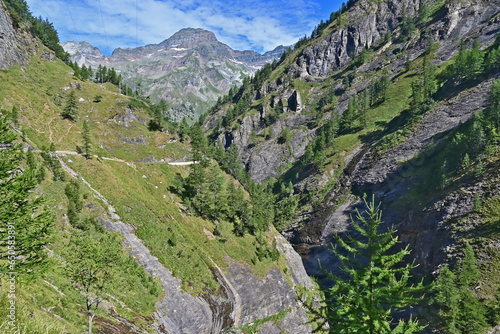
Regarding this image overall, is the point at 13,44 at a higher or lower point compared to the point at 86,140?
higher

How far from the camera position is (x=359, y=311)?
9.37 m

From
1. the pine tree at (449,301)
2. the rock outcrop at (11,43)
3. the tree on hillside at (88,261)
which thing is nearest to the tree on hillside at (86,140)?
the tree on hillside at (88,261)

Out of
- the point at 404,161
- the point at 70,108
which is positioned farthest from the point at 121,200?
the point at 404,161

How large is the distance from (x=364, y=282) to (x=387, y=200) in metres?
96.2

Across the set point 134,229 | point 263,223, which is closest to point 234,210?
point 263,223

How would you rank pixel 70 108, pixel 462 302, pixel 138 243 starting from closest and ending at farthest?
pixel 138 243 → pixel 462 302 → pixel 70 108

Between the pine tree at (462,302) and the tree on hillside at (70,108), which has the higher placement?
the tree on hillside at (70,108)

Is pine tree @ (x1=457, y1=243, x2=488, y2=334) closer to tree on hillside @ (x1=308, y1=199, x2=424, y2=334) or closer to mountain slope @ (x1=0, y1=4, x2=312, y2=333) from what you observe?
mountain slope @ (x1=0, y1=4, x2=312, y2=333)

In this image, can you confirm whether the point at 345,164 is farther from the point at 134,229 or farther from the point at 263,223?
the point at 134,229

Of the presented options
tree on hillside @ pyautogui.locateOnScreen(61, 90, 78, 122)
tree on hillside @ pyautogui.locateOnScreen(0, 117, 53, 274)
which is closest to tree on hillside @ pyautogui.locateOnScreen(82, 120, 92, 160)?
tree on hillside @ pyautogui.locateOnScreen(61, 90, 78, 122)

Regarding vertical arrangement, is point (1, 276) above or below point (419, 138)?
below

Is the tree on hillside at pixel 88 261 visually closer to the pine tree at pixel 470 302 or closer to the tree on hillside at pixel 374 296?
the tree on hillside at pixel 374 296

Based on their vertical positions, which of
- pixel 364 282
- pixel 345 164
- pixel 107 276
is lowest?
pixel 107 276

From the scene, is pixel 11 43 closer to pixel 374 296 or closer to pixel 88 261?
pixel 88 261
